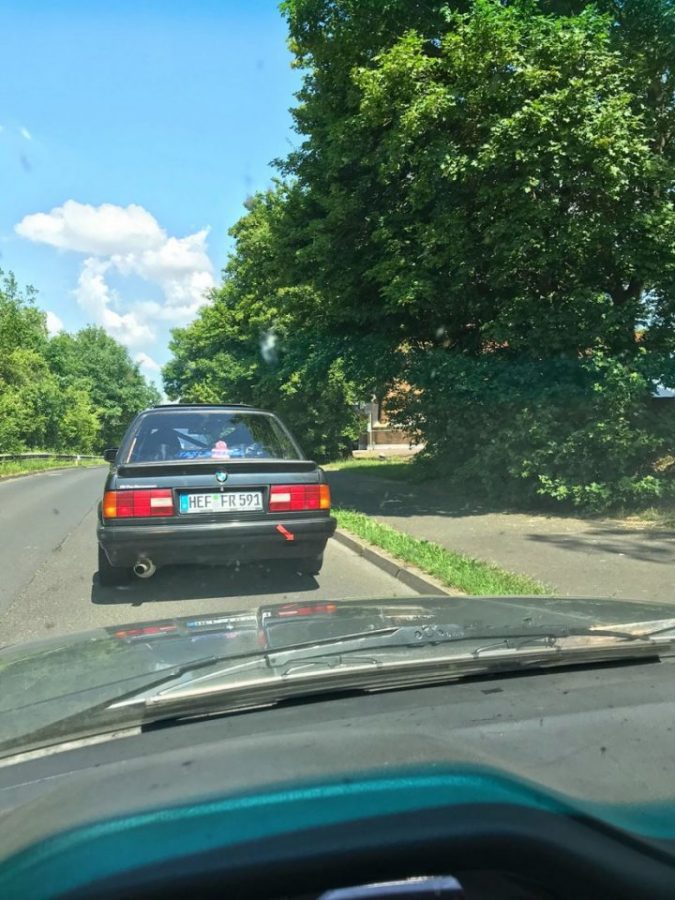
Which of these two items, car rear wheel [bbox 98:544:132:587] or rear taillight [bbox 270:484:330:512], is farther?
car rear wheel [bbox 98:544:132:587]

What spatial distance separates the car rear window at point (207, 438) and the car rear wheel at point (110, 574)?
116 centimetres

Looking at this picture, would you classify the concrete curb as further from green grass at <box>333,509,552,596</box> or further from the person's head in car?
the person's head in car

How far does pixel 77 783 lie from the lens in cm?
171

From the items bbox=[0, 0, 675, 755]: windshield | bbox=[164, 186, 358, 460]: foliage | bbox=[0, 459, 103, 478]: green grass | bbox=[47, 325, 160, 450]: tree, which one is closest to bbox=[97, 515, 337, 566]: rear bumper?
bbox=[0, 0, 675, 755]: windshield

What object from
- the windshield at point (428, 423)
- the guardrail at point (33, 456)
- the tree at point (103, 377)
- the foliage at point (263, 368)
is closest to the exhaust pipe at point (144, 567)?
the windshield at point (428, 423)

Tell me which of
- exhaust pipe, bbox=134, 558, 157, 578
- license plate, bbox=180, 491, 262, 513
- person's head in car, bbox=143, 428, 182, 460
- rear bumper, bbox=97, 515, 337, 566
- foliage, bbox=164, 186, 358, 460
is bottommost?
exhaust pipe, bbox=134, 558, 157, 578

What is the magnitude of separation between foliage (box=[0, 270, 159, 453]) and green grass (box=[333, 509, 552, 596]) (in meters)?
31.1

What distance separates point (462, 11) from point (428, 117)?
2599 mm

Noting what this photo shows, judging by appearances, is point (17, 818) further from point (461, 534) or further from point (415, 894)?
point (461, 534)

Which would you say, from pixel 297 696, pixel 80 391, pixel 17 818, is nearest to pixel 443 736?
pixel 297 696

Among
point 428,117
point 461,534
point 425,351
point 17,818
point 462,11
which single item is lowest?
point 461,534

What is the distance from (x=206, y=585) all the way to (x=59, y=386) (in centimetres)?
6246

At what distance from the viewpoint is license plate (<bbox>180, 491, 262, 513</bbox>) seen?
6422 mm

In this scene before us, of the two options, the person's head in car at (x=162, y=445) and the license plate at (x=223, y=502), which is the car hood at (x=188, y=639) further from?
the person's head in car at (x=162, y=445)
